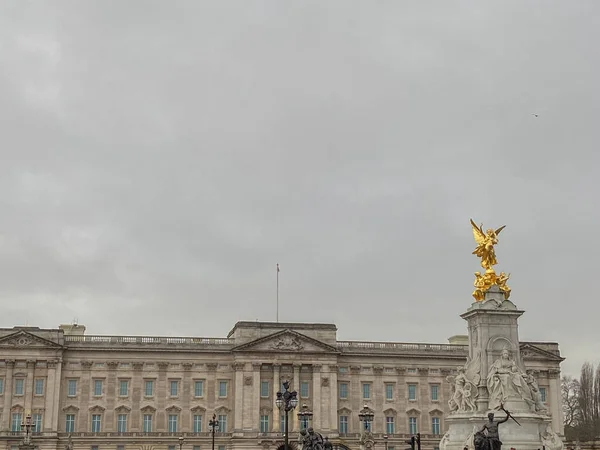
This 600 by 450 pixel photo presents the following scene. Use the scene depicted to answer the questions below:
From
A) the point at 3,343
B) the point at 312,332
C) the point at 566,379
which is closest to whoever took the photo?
the point at 3,343

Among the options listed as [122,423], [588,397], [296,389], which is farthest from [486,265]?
[588,397]

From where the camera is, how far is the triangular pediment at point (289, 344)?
319ft

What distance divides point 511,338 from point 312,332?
5077 centimetres

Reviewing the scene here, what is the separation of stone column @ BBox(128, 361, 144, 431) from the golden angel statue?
177 feet

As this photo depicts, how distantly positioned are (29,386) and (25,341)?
15.5ft

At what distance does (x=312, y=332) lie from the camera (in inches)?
3903

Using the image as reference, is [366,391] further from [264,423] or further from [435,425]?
[264,423]

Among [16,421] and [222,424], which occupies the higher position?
[16,421]

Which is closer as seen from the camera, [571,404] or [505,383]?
[505,383]

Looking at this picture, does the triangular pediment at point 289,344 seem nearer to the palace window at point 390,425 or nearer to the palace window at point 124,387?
the palace window at point 390,425

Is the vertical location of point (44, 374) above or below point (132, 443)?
above

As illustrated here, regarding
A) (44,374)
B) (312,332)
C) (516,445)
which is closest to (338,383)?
(312,332)

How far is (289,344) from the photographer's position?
9769cm

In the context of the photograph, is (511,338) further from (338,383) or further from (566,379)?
(566,379)
